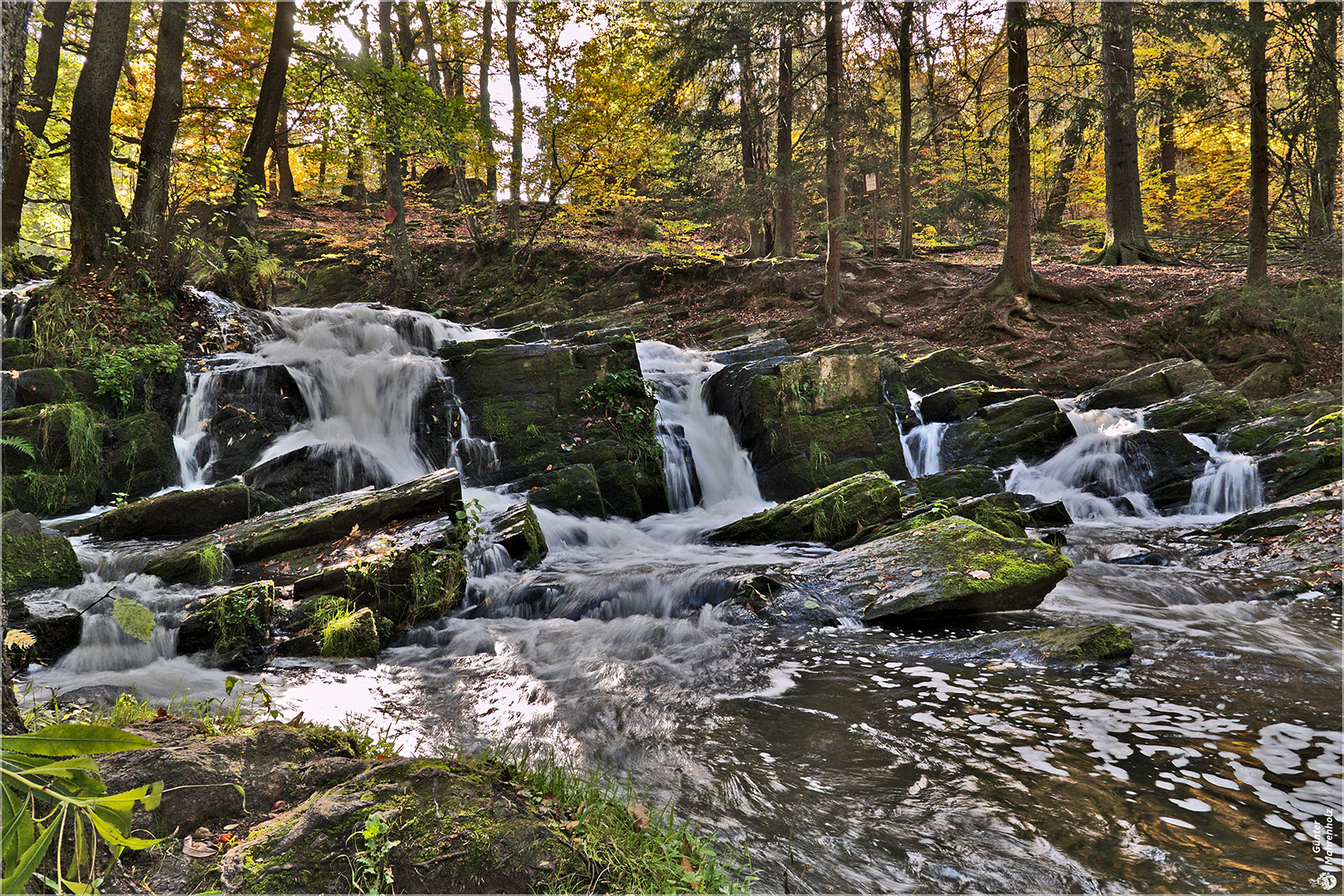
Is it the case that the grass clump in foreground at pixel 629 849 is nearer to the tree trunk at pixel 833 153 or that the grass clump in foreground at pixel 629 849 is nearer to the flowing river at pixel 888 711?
the flowing river at pixel 888 711

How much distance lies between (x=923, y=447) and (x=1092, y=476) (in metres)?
2.62

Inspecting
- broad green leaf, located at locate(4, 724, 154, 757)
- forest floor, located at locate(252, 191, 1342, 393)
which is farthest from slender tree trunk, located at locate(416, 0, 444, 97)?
broad green leaf, located at locate(4, 724, 154, 757)

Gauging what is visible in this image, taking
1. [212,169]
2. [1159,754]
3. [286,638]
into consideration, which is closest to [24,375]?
[212,169]

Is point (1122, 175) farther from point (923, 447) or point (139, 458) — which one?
point (139, 458)

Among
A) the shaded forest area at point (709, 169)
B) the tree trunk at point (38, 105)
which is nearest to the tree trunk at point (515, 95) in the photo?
the shaded forest area at point (709, 169)

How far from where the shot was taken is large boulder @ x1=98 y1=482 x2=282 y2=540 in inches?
287

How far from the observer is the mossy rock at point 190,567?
6.25 metres

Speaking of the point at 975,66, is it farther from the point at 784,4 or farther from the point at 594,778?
the point at 594,778

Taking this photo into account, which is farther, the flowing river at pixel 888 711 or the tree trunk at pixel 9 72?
the flowing river at pixel 888 711

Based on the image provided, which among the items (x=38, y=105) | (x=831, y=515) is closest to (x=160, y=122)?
(x=38, y=105)

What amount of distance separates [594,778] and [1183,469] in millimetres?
11240

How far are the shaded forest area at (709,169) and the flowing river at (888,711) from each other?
687cm

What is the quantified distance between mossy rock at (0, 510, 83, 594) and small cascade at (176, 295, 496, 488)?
2857 millimetres

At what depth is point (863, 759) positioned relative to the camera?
3812 millimetres
